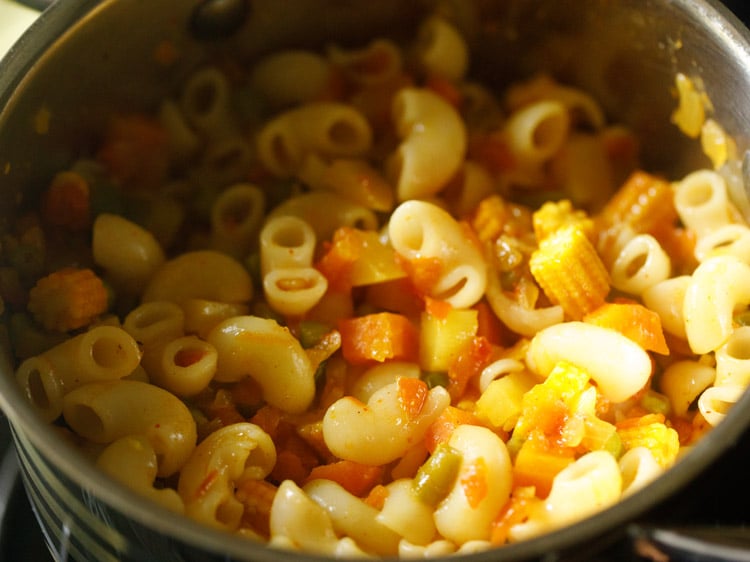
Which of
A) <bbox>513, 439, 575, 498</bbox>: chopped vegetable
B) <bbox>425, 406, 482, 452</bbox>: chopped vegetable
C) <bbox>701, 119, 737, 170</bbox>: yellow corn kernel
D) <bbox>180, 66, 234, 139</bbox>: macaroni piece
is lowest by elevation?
<bbox>180, 66, 234, 139</bbox>: macaroni piece

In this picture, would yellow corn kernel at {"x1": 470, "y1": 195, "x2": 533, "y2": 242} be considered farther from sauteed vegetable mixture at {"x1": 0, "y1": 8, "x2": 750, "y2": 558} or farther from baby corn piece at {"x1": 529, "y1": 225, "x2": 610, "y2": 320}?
baby corn piece at {"x1": 529, "y1": 225, "x2": 610, "y2": 320}

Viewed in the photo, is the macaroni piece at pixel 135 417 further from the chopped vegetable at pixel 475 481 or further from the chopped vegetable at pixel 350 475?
the chopped vegetable at pixel 475 481

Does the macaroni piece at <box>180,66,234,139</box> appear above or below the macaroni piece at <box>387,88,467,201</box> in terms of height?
below

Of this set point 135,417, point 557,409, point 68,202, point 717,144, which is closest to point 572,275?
point 557,409

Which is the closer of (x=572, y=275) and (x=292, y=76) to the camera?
(x=572, y=275)

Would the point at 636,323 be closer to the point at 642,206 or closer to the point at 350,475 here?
the point at 642,206

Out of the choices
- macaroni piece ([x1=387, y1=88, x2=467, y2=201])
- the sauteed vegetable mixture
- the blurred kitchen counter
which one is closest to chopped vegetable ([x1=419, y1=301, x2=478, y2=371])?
the sauteed vegetable mixture

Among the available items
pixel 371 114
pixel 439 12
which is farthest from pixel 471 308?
pixel 439 12

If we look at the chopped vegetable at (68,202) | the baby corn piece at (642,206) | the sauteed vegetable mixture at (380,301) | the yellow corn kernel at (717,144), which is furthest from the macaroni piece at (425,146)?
the chopped vegetable at (68,202)
